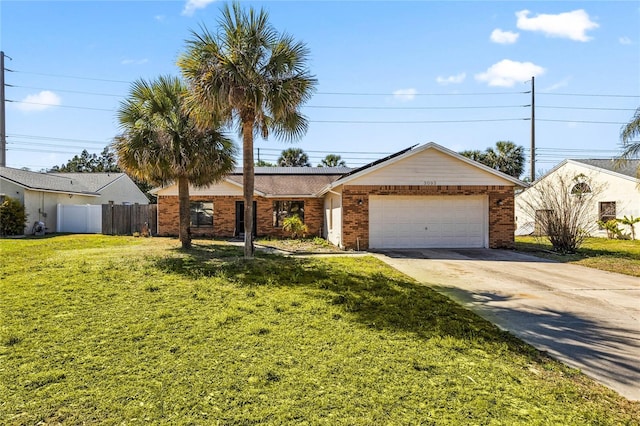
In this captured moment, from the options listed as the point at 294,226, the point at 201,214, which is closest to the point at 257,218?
the point at 294,226

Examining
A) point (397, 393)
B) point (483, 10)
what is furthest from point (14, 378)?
point (483, 10)

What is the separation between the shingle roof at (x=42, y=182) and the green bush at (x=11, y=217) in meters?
1.36

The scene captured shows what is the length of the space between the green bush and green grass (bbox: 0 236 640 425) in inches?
615

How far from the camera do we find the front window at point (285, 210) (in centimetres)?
1998

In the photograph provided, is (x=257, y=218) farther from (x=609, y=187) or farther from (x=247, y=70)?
(x=609, y=187)

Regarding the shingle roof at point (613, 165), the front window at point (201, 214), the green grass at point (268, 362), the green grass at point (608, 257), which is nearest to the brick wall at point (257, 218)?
the front window at point (201, 214)

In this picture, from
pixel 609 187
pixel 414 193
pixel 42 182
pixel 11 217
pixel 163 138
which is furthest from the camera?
pixel 42 182

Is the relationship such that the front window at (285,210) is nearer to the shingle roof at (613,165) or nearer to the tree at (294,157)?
the shingle roof at (613,165)

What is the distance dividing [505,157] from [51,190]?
35374mm

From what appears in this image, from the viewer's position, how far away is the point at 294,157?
4131 centimetres

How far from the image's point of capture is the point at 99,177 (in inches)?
1185

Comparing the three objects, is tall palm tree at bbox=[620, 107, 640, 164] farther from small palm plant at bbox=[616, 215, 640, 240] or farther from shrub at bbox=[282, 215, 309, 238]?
shrub at bbox=[282, 215, 309, 238]

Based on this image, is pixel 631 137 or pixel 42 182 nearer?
pixel 631 137

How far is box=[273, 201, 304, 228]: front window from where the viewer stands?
20.0 meters
